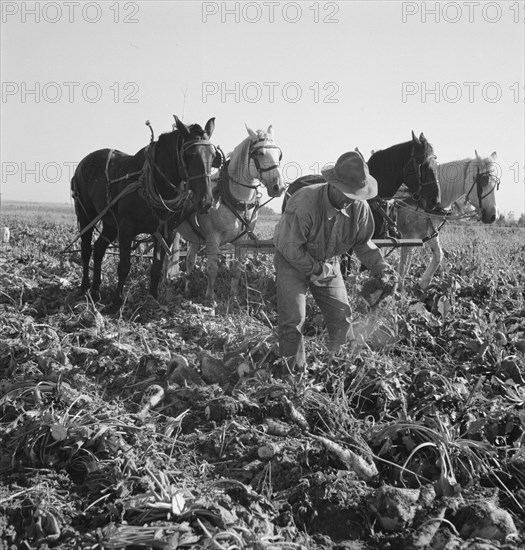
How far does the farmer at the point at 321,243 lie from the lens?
4398 millimetres

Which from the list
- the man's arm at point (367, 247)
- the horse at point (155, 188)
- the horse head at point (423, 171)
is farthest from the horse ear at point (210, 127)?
the man's arm at point (367, 247)

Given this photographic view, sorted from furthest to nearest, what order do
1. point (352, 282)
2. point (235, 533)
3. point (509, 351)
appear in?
point (352, 282), point (509, 351), point (235, 533)

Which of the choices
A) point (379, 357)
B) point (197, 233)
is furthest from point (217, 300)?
point (379, 357)

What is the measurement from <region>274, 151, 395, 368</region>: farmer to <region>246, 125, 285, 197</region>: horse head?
262 centimetres

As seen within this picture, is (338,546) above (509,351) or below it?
below

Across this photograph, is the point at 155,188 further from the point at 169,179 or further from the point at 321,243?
the point at 321,243

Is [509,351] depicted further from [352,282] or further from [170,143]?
[170,143]

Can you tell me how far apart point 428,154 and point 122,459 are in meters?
5.74

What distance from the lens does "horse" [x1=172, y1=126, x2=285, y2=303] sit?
24.4 ft

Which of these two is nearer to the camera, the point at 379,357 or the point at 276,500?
the point at 276,500

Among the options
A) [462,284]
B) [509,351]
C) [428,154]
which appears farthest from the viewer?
[428,154]

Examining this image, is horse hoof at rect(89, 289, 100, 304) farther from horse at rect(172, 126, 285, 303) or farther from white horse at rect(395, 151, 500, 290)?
white horse at rect(395, 151, 500, 290)

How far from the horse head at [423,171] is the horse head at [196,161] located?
255 cm

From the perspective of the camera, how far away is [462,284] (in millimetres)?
7180
